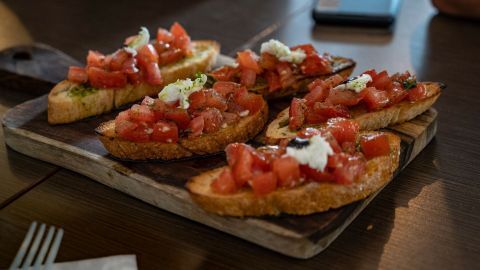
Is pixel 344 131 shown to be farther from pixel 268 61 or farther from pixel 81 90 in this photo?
pixel 81 90

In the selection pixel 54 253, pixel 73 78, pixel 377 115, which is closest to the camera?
pixel 54 253

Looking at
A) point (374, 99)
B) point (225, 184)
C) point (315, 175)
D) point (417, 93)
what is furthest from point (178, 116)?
point (417, 93)

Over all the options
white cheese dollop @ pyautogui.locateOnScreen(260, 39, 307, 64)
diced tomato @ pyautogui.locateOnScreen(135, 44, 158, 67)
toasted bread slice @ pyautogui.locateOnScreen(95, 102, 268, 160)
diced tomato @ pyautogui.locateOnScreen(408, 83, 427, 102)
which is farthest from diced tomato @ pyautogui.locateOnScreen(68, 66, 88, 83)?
diced tomato @ pyautogui.locateOnScreen(408, 83, 427, 102)

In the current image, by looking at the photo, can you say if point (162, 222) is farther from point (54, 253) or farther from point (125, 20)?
point (125, 20)

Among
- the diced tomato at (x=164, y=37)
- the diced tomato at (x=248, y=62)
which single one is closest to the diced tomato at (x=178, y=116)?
the diced tomato at (x=248, y=62)

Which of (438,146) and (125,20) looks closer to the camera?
(438,146)

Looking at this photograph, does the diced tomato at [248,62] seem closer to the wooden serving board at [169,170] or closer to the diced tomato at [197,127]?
the wooden serving board at [169,170]

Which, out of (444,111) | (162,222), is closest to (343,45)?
(444,111)
